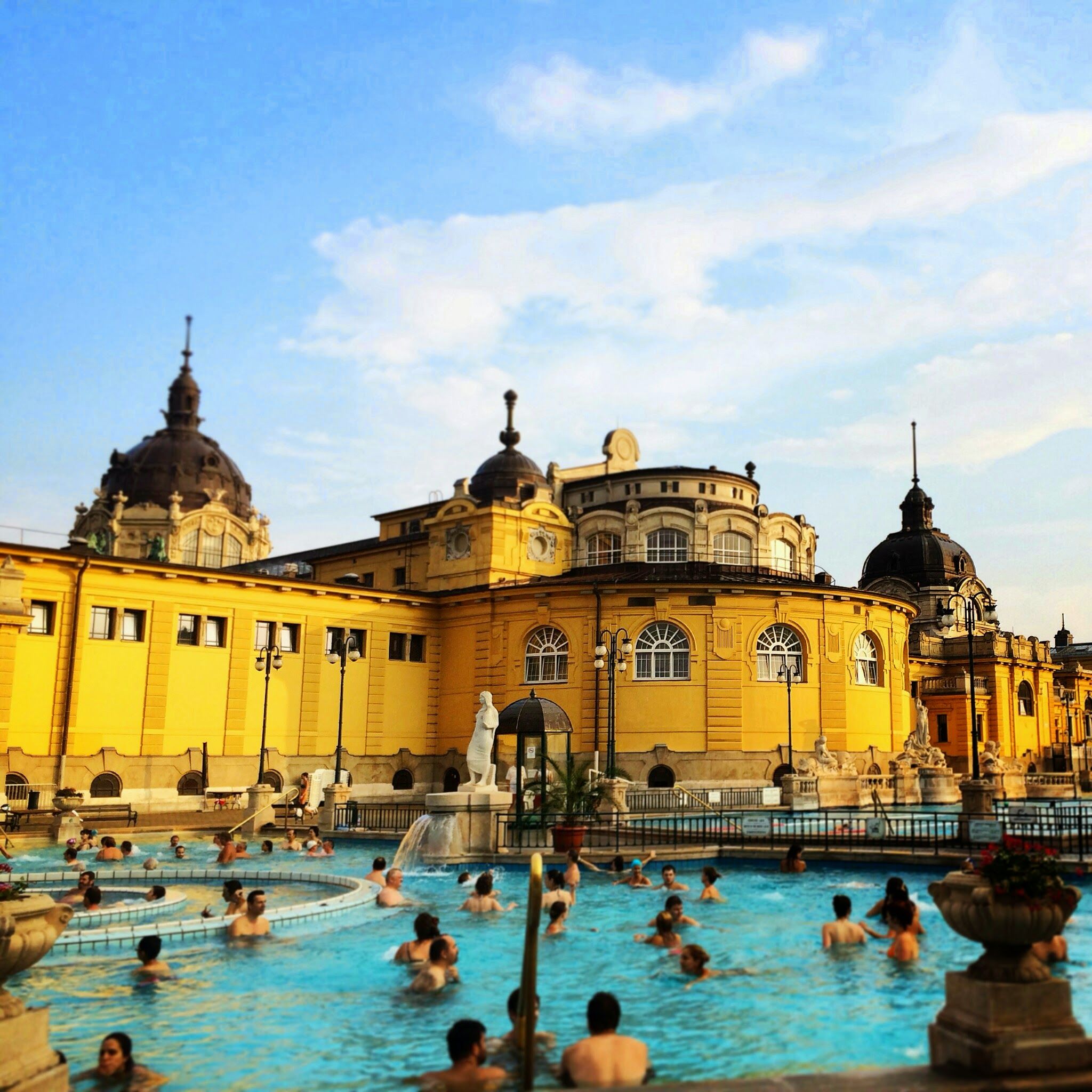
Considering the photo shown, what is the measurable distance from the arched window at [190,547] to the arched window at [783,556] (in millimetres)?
45583

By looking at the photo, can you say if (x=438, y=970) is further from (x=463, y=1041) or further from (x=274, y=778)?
(x=274, y=778)

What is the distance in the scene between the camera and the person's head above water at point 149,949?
12805mm

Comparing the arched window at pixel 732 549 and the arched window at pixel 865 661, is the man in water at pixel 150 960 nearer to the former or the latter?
the arched window at pixel 865 661

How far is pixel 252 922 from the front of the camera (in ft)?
49.9

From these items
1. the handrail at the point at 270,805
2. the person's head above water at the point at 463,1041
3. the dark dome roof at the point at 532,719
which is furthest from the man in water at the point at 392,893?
the handrail at the point at 270,805

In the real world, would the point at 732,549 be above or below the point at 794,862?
above

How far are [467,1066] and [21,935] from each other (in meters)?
3.33

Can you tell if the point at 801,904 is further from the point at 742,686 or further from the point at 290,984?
the point at 742,686

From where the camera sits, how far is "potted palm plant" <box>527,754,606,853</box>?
77.0 feet

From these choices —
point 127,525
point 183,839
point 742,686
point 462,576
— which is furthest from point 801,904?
point 127,525

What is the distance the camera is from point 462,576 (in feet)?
169

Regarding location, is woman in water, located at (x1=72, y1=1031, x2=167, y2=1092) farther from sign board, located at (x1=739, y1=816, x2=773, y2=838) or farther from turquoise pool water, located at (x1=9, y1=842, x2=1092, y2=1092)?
sign board, located at (x1=739, y1=816, x2=773, y2=838)

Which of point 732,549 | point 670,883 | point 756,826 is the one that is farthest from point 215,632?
point 670,883

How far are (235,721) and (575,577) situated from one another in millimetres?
15089
